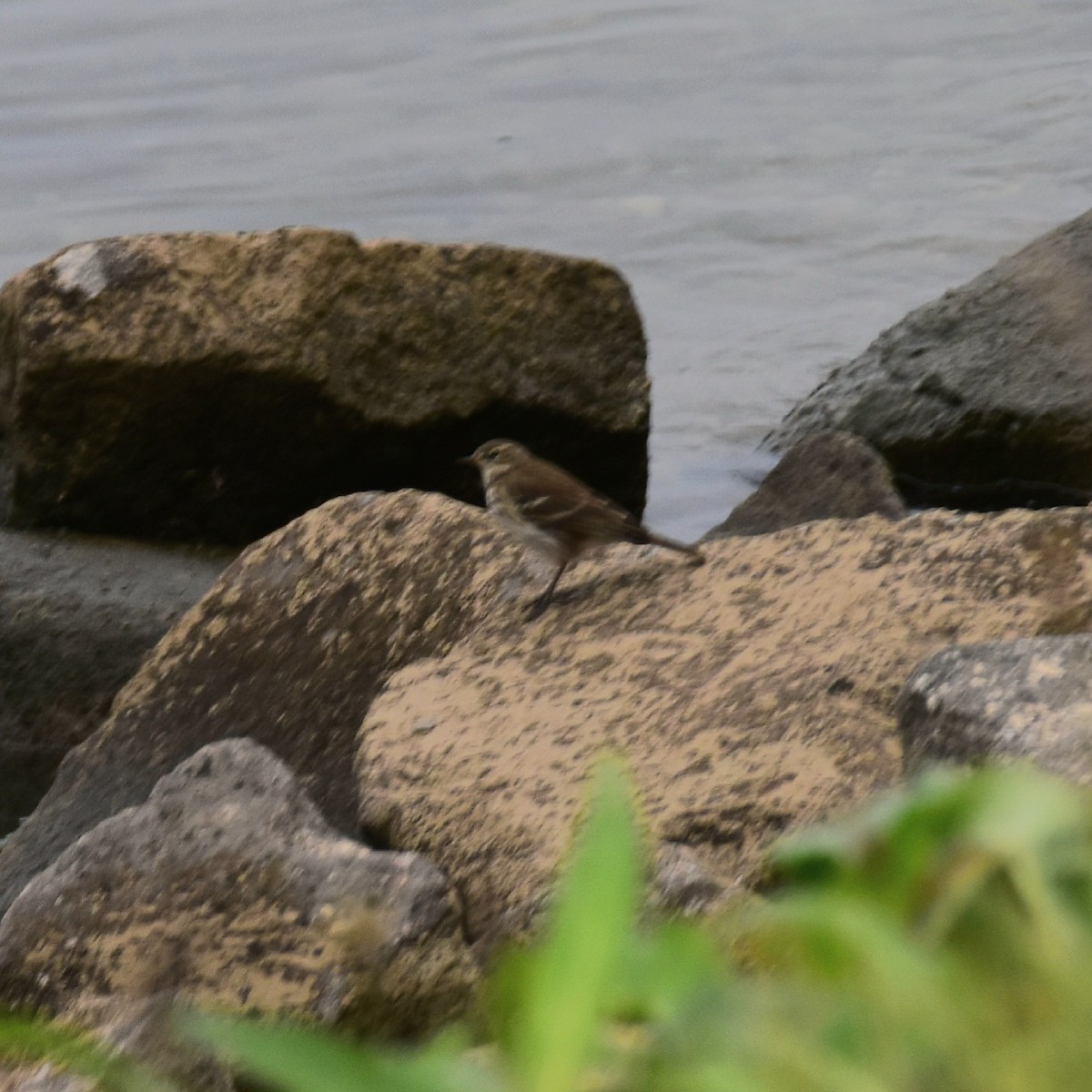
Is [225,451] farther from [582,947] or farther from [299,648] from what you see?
[582,947]

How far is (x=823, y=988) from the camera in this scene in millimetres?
704

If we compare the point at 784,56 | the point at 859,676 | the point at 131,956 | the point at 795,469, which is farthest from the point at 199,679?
the point at 784,56

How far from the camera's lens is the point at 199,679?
5027 millimetres

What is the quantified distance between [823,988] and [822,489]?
581 cm

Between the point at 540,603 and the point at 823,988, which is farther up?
the point at 823,988

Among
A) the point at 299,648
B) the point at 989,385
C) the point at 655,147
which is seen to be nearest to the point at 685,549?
the point at 299,648

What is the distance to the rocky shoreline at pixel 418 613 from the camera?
11.7ft

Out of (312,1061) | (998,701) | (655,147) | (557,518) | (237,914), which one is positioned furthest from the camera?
(655,147)

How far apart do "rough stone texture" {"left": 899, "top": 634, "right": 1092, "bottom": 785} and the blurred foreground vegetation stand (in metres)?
2.02

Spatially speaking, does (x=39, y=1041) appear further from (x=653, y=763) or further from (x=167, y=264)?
(x=167, y=264)

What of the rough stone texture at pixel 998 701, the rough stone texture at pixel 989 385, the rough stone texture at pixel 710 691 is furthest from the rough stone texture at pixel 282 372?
the rough stone texture at pixel 998 701

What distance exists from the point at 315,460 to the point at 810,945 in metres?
6.33

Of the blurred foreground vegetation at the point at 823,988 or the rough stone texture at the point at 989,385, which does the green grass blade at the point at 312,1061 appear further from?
the rough stone texture at the point at 989,385

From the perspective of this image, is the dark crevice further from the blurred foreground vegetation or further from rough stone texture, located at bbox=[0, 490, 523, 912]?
the blurred foreground vegetation
